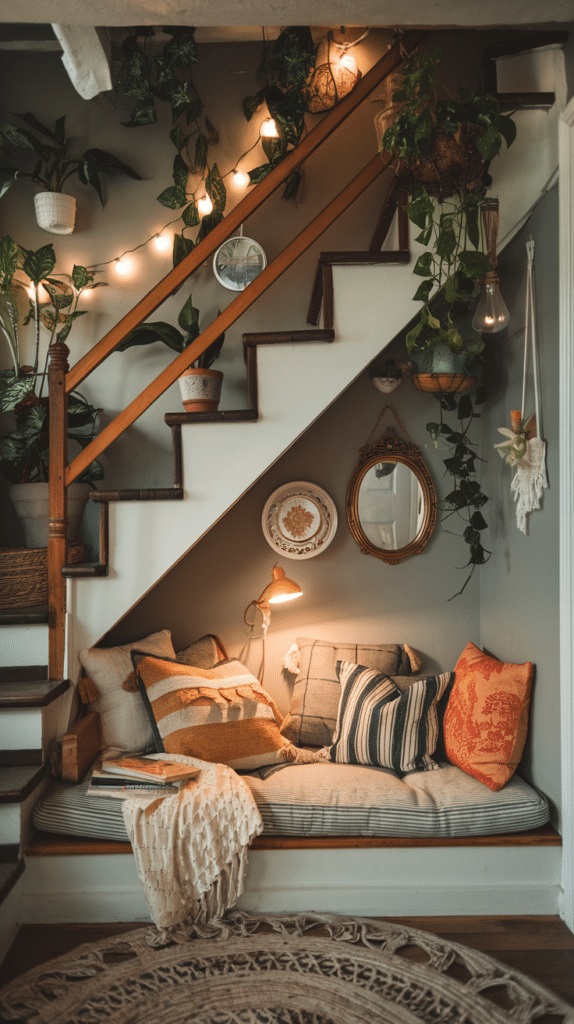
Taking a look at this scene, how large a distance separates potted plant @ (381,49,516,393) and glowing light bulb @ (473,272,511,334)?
53 millimetres

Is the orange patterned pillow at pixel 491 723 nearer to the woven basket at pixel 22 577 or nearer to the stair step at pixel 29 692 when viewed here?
the stair step at pixel 29 692

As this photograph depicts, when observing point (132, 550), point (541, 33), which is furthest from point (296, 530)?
point (541, 33)

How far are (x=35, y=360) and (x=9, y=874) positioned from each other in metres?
2.13

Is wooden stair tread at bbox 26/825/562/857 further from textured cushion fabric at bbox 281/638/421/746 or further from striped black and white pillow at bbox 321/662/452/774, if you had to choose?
textured cushion fabric at bbox 281/638/421/746

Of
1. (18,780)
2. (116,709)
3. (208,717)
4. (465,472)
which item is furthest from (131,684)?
(465,472)

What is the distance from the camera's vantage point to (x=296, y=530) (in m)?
3.12

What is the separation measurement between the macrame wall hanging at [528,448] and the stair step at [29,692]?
1821 mm

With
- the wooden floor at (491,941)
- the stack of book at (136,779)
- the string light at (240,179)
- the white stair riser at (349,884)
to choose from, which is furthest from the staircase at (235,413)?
the string light at (240,179)

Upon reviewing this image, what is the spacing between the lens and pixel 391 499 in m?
3.15

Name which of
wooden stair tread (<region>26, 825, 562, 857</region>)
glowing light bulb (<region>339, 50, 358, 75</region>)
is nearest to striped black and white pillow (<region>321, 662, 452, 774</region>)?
wooden stair tread (<region>26, 825, 562, 857</region>)

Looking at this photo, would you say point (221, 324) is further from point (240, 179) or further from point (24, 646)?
point (24, 646)

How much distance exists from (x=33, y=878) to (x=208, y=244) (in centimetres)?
227

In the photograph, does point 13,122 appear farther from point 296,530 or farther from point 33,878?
point 33,878

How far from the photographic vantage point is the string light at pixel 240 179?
3115 millimetres
